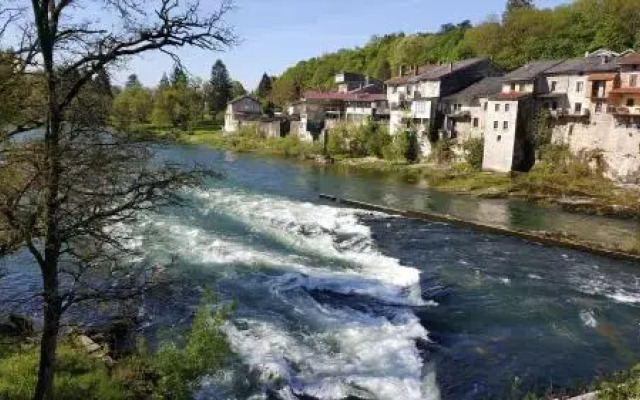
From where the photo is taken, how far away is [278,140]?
80.1 m

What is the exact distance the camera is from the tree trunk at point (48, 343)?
8461 mm

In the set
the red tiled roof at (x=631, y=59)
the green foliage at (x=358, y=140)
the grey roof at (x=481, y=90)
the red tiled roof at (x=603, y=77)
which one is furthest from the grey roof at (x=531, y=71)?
the green foliage at (x=358, y=140)

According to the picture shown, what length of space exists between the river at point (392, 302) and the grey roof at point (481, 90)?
2216 centimetres

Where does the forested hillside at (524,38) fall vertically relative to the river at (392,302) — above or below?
above

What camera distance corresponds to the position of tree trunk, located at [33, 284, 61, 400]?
8.46 metres

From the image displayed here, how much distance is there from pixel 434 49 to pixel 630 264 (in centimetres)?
9709

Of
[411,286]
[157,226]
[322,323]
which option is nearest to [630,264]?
[411,286]

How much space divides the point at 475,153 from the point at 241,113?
56.1 meters

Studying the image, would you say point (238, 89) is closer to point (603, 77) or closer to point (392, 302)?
point (603, 77)

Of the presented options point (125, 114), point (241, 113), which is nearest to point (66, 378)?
point (125, 114)

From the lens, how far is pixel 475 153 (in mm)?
52312

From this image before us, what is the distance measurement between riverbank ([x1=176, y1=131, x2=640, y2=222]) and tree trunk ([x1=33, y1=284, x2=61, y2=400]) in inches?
1036

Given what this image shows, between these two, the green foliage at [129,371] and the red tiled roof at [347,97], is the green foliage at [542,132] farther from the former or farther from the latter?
the green foliage at [129,371]

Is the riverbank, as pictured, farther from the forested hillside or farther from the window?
the forested hillside
